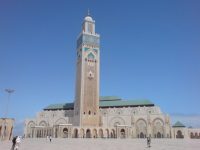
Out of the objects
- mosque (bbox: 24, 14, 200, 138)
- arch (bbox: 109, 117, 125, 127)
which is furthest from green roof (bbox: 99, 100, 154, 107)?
arch (bbox: 109, 117, 125, 127)

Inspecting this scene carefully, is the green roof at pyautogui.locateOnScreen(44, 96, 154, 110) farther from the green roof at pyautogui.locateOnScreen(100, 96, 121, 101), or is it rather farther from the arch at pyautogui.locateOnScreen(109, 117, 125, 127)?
the arch at pyautogui.locateOnScreen(109, 117, 125, 127)

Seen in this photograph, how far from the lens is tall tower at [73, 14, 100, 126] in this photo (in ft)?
226

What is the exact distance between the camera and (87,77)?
236ft

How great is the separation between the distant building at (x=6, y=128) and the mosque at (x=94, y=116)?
23.8 metres

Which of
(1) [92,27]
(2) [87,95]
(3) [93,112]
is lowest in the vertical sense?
(3) [93,112]

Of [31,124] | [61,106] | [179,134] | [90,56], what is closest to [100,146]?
[179,134]

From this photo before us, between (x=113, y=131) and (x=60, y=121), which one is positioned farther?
(x=60, y=121)

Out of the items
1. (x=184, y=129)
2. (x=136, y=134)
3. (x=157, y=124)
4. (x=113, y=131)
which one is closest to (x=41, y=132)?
(x=113, y=131)

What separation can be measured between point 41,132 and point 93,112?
14788 mm

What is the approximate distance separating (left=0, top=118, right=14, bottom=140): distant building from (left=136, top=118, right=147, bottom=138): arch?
39.3m

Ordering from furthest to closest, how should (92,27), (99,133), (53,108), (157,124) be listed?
(53,108), (92,27), (157,124), (99,133)

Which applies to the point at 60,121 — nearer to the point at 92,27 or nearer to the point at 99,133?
the point at 99,133

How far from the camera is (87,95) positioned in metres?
70.8

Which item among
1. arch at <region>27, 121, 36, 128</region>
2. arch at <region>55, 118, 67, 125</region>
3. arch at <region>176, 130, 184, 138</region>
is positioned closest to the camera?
arch at <region>176, 130, 184, 138</region>
